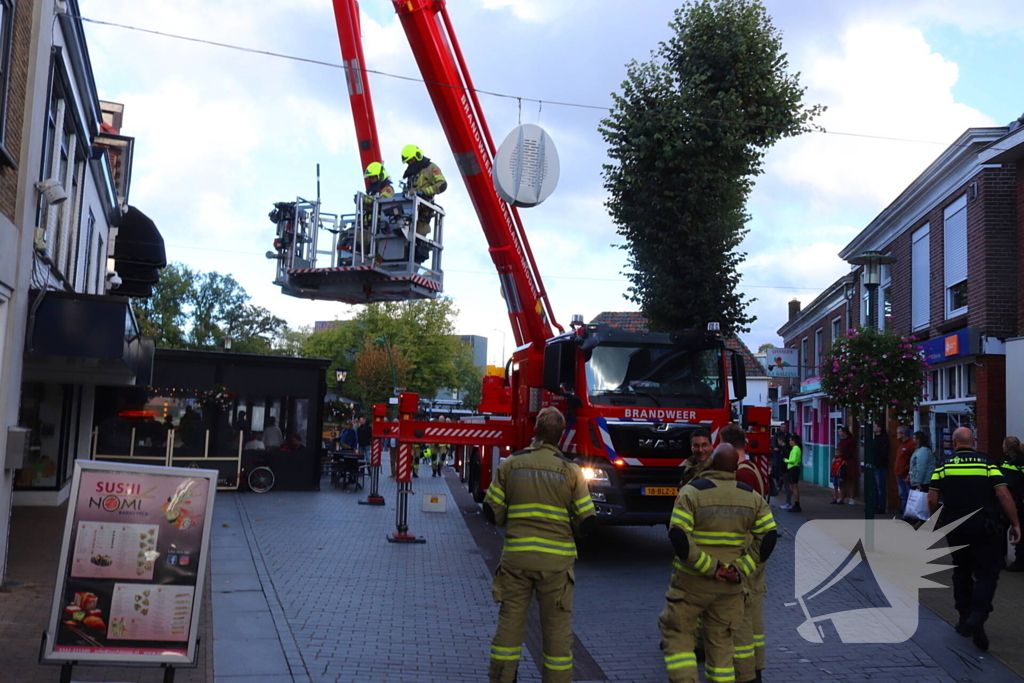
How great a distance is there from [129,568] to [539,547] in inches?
94.7

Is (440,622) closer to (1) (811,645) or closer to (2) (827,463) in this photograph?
(1) (811,645)

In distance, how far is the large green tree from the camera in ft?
62.7

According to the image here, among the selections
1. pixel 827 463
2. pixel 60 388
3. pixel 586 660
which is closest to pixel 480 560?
pixel 586 660

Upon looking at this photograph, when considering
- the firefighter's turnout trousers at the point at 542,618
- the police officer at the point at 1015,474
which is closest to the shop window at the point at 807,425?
the police officer at the point at 1015,474

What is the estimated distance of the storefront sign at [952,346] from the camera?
600 inches

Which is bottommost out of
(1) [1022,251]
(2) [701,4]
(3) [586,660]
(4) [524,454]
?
(3) [586,660]

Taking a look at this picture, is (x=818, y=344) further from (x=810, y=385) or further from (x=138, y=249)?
(x=138, y=249)

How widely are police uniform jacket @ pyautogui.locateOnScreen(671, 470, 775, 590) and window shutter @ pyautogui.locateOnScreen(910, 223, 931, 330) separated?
578 inches

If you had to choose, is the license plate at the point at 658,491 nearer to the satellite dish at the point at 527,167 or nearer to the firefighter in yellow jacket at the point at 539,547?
the satellite dish at the point at 527,167

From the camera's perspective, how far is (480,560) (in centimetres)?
1129

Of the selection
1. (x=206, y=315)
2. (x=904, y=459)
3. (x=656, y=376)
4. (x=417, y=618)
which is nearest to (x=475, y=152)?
(x=656, y=376)

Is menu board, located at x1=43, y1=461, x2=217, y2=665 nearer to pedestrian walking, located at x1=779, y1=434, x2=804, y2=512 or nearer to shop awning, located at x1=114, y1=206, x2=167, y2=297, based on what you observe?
shop awning, located at x1=114, y1=206, x2=167, y2=297

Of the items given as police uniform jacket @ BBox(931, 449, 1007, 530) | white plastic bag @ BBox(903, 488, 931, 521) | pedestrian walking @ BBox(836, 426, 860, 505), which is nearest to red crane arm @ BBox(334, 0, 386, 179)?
white plastic bag @ BBox(903, 488, 931, 521)

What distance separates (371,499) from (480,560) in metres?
6.44
